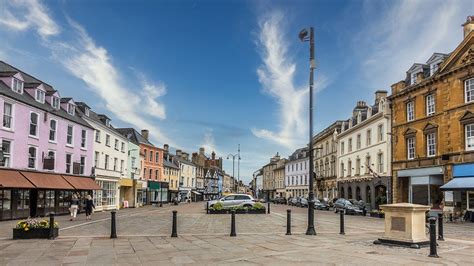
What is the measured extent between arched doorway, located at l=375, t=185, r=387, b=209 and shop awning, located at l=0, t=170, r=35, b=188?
30.0 m

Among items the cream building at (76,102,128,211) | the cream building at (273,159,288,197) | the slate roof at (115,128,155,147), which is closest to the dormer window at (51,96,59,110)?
the cream building at (76,102,128,211)

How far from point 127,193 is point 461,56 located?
4057 cm

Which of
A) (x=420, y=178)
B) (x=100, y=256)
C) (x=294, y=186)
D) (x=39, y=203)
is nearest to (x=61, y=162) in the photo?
(x=39, y=203)

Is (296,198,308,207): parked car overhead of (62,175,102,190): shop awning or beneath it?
beneath

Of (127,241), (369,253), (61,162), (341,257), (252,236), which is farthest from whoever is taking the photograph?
(61,162)

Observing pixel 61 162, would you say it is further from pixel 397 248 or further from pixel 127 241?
pixel 397 248

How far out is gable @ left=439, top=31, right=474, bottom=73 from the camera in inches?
1174

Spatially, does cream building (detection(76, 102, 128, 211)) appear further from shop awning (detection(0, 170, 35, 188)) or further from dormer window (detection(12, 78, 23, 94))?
shop awning (detection(0, 170, 35, 188))

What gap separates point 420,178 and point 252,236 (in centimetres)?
2321

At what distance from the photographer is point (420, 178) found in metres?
35.4

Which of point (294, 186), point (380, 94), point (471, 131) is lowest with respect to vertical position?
point (294, 186)

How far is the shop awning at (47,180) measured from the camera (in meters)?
29.3

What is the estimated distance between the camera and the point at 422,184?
35438mm

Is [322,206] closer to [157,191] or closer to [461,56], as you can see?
[461,56]
